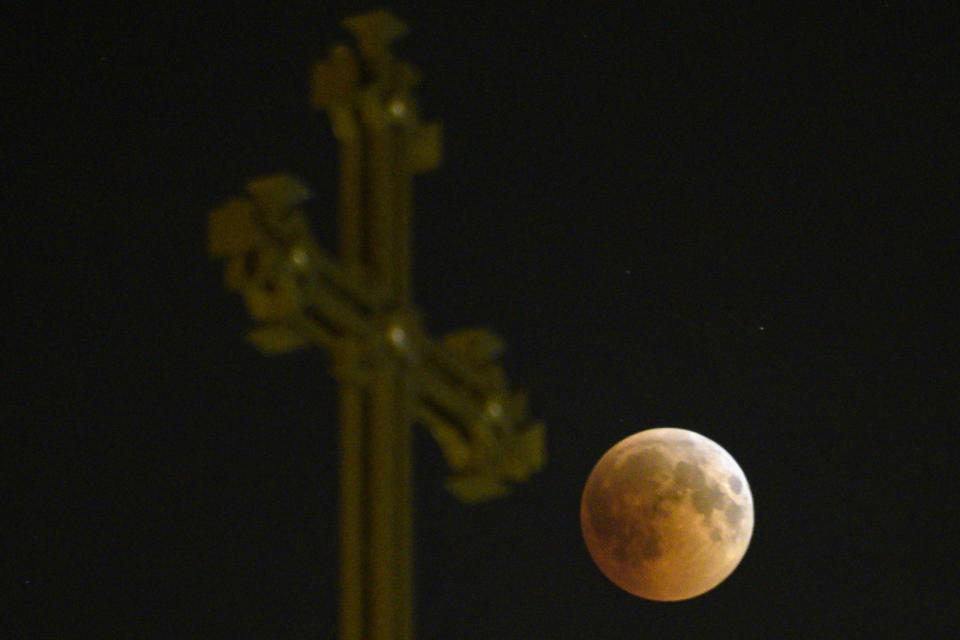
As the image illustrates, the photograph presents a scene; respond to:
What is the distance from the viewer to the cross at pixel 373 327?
180 cm

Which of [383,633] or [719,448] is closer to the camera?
[383,633]

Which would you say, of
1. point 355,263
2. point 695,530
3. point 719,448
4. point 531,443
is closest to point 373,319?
point 355,263

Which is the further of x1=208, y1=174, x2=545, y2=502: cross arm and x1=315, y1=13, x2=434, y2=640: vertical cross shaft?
x1=315, y1=13, x2=434, y2=640: vertical cross shaft

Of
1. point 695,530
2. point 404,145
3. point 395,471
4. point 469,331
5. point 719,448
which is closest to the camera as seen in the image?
point 395,471

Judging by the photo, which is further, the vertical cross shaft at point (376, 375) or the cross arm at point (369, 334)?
the vertical cross shaft at point (376, 375)

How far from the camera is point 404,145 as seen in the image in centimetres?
210

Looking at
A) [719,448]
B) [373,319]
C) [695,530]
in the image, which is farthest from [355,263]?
[719,448]

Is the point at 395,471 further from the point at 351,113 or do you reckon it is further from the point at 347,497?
the point at 351,113

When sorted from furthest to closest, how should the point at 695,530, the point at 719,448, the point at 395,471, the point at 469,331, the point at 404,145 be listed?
1. the point at 719,448
2. the point at 695,530
3. the point at 469,331
4. the point at 404,145
5. the point at 395,471

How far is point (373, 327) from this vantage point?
6.45ft

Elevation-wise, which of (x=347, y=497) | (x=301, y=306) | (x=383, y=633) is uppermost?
(x=301, y=306)

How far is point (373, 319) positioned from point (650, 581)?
16.7 feet

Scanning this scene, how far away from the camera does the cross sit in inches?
70.8

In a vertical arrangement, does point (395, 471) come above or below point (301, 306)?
below
